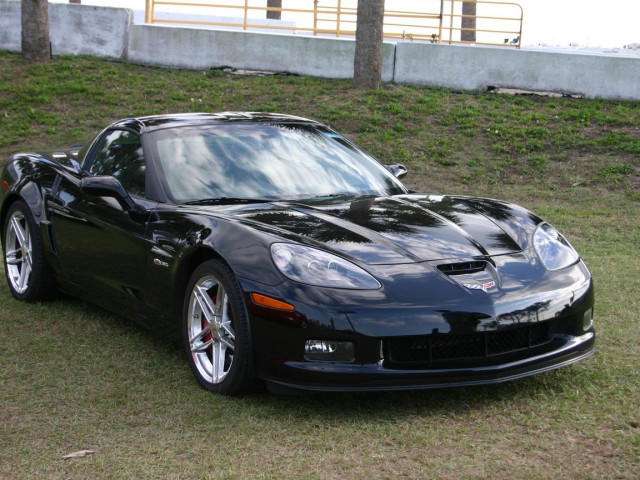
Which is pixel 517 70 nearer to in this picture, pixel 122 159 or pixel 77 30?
pixel 77 30

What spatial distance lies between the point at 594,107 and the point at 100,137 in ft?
35.7

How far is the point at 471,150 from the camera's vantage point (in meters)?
13.2

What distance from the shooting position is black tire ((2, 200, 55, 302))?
607 cm

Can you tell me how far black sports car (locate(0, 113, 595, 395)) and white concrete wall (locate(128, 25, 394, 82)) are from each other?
37.8 feet

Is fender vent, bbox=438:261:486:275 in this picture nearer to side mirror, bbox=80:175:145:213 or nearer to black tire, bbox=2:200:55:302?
side mirror, bbox=80:175:145:213

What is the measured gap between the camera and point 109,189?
493 cm

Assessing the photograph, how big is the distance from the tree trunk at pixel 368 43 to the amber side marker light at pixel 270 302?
11.7 m

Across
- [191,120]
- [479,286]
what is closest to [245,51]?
[191,120]

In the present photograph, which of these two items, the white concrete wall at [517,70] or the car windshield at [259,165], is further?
the white concrete wall at [517,70]

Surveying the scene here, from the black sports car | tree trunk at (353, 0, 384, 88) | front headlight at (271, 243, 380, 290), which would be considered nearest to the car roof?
the black sports car

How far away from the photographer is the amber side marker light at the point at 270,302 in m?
3.79

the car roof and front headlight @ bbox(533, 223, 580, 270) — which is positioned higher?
the car roof

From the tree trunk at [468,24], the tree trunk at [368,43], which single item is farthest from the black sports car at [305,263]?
the tree trunk at [468,24]

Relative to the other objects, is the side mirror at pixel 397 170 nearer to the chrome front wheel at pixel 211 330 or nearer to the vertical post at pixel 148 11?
the chrome front wheel at pixel 211 330
